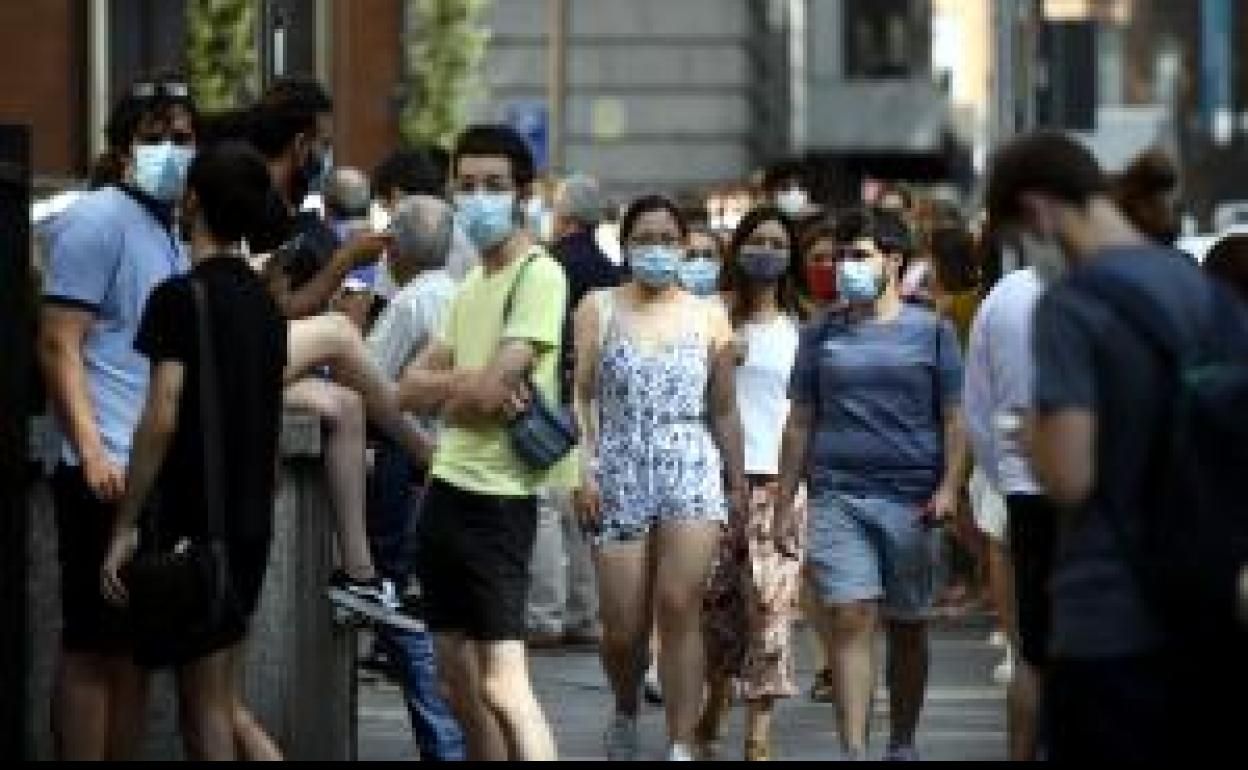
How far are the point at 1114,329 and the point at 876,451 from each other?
6.67 metres

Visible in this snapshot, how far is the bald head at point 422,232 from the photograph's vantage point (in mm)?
17719

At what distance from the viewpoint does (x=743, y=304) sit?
19531 millimetres

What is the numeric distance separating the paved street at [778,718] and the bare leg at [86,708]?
13.1 ft

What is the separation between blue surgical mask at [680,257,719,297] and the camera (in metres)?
18.4

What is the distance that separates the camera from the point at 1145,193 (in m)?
12.0

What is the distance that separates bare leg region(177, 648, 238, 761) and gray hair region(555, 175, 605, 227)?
9.91 meters

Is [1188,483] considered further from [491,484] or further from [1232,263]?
[491,484]

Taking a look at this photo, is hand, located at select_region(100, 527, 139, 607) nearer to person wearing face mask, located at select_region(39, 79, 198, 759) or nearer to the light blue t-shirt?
person wearing face mask, located at select_region(39, 79, 198, 759)

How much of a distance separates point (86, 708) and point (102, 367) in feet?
3.26

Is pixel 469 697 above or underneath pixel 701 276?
underneath

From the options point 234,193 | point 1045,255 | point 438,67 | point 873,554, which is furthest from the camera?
point 438,67

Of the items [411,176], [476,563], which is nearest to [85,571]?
[476,563]

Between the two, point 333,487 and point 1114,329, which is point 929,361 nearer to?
point 333,487

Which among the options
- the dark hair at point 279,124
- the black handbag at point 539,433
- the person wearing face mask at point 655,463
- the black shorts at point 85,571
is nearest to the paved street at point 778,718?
the person wearing face mask at point 655,463
